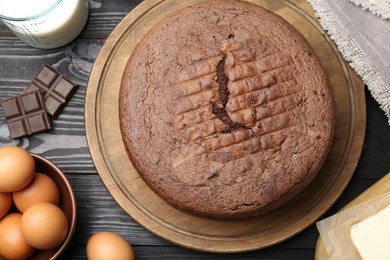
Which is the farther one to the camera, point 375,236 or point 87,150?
point 87,150

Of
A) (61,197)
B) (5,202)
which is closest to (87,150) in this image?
(61,197)

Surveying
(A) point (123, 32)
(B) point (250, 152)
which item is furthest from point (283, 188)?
(A) point (123, 32)

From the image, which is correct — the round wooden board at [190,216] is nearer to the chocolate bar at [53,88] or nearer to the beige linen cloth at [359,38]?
the beige linen cloth at [359,38]

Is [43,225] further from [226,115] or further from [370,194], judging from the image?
[370,194]

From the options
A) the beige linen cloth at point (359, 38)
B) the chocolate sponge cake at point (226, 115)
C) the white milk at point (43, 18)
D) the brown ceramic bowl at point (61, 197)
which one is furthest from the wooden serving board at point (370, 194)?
the white milk at point (43, 18)

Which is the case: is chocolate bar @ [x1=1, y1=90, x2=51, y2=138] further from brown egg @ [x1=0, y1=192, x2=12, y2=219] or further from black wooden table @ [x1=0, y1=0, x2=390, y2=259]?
brown egg @ [x1=0, y1=192, x2=12, y2=219]

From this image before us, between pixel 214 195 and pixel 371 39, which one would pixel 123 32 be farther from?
pixel 371 39

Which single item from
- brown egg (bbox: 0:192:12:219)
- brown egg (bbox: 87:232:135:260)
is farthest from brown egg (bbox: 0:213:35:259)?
brown egg (bbox: 87:232:135:260)
